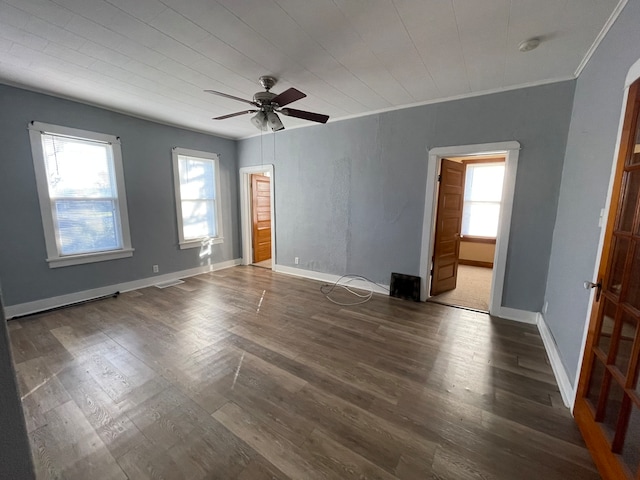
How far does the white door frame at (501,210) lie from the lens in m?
2.97

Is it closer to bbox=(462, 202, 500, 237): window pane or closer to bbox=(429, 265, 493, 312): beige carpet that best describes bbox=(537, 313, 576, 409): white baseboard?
bbox=(429, 265, 493, 312): beige carpet

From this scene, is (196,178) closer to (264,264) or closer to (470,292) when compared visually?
(264,264)

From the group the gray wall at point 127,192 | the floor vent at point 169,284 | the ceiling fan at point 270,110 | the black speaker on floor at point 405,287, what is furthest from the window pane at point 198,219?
the black speaker on floor at point 405,287

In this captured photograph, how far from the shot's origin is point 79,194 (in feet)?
11.4

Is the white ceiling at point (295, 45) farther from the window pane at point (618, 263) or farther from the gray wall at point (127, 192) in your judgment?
the window pane at point (618, 263)

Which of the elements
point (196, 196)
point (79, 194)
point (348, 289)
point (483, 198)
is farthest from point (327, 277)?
point (483, 198)

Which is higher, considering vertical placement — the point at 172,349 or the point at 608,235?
the point at 608,235

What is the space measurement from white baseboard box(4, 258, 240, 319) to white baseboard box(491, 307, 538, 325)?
4882 mm

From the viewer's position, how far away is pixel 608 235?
153 centimetres

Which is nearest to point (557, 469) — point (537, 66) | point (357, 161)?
point (537, 66)

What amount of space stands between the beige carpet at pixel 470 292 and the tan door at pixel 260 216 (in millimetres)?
3799

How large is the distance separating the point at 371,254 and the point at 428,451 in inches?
108

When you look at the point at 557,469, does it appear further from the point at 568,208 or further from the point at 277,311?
the point at 277,311

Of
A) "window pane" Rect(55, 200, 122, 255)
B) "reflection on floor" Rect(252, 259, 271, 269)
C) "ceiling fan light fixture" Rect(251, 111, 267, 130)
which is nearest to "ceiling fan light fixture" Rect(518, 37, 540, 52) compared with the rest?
"ceiling fan light fixture" Rect(251, 111, 267, 130)
